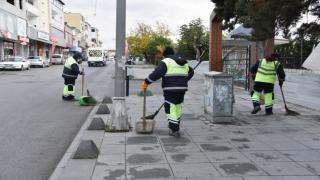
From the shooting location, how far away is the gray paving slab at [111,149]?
7602mm

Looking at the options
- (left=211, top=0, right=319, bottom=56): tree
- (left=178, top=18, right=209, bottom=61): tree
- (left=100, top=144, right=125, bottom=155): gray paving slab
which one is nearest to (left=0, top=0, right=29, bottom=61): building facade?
(left=178, top=18, right=209, bottom=61): tree

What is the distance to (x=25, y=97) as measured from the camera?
57.1ft

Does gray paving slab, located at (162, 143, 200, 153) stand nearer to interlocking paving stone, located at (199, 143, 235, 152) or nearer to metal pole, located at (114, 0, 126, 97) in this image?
interlocking paving stone, located at (199, 143, 235, 152)

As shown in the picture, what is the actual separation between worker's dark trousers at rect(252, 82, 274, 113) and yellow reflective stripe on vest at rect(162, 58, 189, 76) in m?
3.77

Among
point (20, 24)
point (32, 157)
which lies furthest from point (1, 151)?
point (20, 24)

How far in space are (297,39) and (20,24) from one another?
5102 cm

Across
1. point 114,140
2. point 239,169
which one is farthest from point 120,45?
point 239,169

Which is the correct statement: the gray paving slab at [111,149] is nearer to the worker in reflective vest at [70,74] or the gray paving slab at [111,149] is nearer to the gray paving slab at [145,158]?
the gray paving slab at [145,158]

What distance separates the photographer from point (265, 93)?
12227mm

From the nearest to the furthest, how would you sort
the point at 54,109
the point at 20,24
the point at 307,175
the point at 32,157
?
the point at 307,175
the point at 32,157
the point at 54,109
the point at 20,24

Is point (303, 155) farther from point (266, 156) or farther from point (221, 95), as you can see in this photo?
point (221, 95)

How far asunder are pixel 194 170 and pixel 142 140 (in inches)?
90.6

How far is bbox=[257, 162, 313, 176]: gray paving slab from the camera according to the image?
6.30 m

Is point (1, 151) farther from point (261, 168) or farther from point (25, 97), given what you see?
point (25, 97)
